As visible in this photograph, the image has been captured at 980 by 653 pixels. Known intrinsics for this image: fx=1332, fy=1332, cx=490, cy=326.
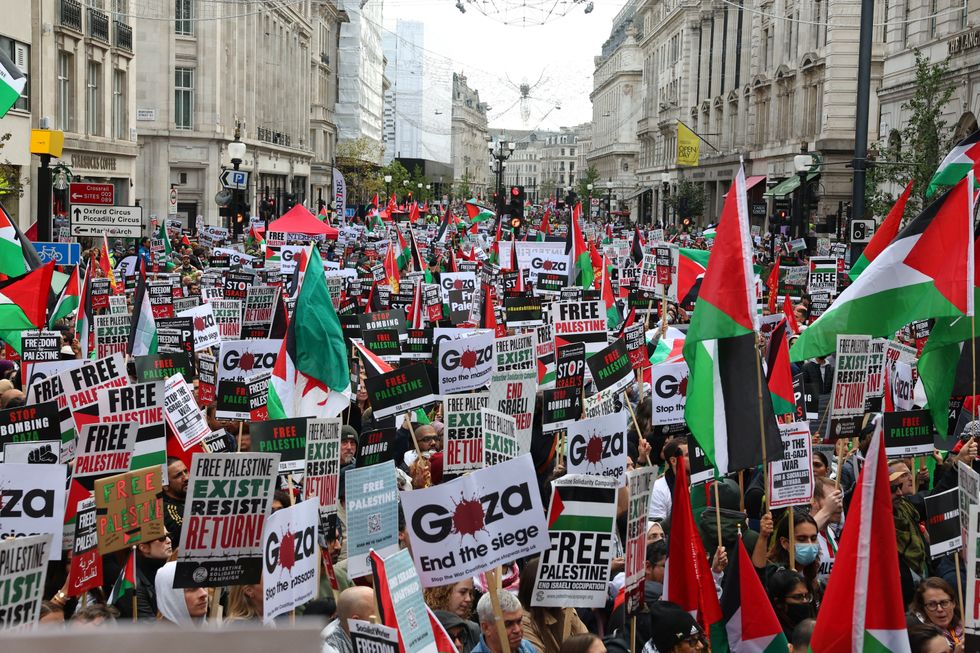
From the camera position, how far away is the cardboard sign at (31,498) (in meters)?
6.91

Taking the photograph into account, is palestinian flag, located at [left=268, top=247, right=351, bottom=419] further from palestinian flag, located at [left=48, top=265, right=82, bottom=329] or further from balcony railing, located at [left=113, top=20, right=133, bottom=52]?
balcony railing, located at [left=113, top=20, right=133, bottom=52]

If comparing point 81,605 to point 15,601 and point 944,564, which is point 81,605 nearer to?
point 15,601

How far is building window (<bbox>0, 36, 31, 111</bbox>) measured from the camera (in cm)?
3027

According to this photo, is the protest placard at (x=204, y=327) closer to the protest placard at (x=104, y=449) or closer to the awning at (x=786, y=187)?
the protest placard at (x=104, y=449)

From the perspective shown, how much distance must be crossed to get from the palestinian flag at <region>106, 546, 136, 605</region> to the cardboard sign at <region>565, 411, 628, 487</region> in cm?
304

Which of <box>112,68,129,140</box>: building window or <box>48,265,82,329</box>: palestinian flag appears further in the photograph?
<box>112,68,129,140</box>: building window

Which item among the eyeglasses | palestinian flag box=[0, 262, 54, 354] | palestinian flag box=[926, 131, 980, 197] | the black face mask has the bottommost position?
the black face mask

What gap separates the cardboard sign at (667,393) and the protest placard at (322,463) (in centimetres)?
342

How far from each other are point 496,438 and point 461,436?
0.57m

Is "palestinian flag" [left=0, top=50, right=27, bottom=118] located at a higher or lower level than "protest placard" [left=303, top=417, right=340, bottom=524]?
higher

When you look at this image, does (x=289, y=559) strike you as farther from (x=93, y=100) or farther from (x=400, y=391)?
(x=93, y=100)

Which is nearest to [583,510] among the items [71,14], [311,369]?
[311,369]

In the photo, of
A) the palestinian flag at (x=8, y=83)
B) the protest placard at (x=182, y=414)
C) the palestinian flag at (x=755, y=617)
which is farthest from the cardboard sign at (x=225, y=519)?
the palestinian flag at (x=8, y=83)

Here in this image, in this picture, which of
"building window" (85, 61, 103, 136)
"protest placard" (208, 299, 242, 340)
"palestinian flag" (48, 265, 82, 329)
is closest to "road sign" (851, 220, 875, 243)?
"protest placard" (208, 299, 242, 340)
